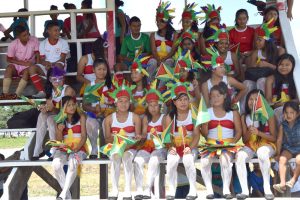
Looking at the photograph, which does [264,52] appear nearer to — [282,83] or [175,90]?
[282,83]

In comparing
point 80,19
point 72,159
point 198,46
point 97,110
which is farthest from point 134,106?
point 80,19

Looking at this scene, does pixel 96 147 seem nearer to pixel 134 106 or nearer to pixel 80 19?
pixel 134 106

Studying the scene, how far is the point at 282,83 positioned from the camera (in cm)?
772

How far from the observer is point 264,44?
843cm

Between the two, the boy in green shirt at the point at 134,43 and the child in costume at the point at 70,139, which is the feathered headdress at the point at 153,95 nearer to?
the child in costume at the point at 70,139

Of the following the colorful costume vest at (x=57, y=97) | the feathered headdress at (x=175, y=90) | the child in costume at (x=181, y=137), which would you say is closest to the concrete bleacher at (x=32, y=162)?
the child in costume at (x=181, y=137)

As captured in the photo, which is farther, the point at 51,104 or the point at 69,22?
the point at 69,22

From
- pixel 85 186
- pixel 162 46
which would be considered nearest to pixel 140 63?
pixel 162 46

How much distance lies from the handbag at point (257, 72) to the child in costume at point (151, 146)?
1224 millimetres

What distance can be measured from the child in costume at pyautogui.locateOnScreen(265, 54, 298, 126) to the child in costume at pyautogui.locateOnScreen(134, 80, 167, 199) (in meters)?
1.31

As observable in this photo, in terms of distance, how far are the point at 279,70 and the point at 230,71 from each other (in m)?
0.78

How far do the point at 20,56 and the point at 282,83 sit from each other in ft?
11.3

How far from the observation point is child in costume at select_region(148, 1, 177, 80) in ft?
29.2

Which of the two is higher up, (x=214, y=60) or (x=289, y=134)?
(x=214, y=60)
